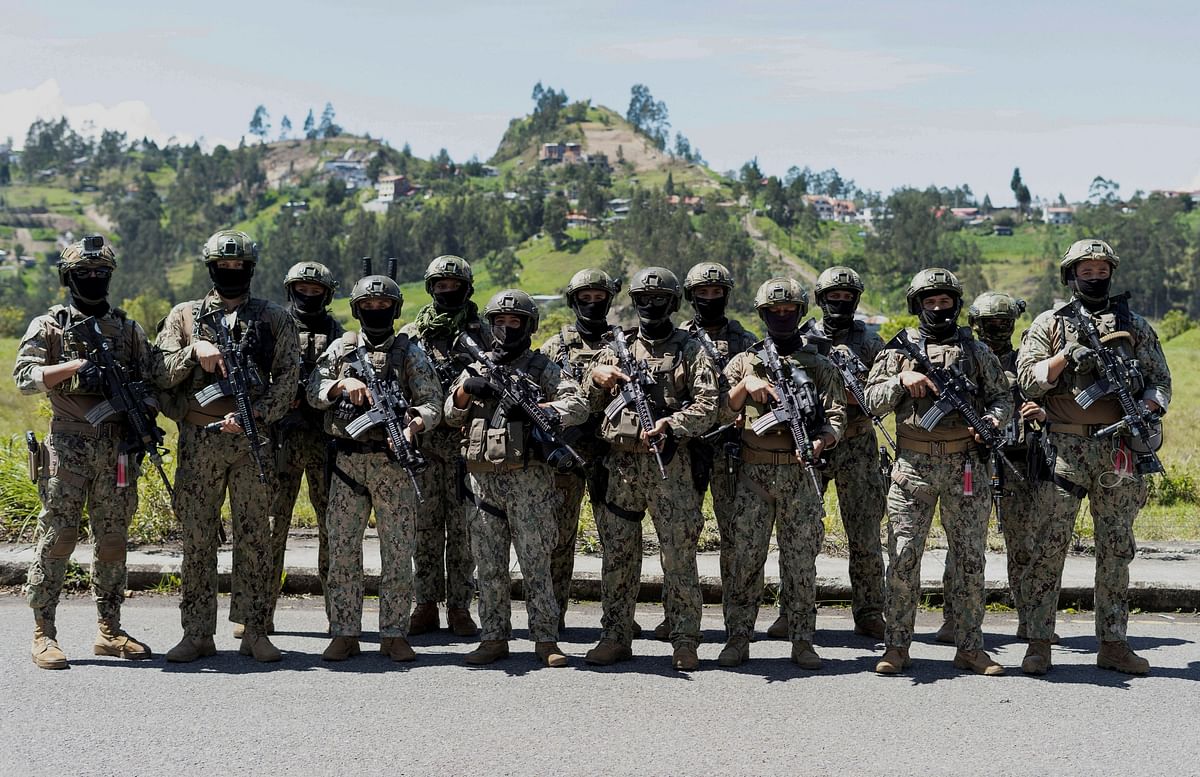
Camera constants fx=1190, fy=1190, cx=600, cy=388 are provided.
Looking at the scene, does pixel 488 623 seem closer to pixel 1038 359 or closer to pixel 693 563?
pixel 693 563

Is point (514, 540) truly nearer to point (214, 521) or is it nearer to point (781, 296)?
point (214, 521)

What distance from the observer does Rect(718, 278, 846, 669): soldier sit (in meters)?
7.52

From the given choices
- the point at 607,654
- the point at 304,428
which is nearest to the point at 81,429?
the point at 304,428

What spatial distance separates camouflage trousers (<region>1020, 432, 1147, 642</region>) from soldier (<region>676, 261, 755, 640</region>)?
1.97m

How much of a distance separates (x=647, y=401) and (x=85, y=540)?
5664mm

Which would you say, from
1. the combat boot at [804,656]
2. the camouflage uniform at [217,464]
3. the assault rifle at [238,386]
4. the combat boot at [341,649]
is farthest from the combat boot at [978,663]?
the assault rifle at [238,386]

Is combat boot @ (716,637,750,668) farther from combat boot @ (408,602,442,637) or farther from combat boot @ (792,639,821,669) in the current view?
combat boot @ (408,602,442,637)

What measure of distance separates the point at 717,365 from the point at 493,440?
1528mm

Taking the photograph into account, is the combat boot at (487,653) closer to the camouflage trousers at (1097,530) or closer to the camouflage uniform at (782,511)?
the camouflage uniform at (782,511)

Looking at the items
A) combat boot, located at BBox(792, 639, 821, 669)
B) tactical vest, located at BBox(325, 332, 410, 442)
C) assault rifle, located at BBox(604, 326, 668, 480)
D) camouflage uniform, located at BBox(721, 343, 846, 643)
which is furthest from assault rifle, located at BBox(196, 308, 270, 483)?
combat boot, located at BBox(792, 639, 821, 669)

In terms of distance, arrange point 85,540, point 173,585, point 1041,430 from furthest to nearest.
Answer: point 85,540 < point 173,585 < point 1041,430

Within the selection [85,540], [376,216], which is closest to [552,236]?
[376,216]

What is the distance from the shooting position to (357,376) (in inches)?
301

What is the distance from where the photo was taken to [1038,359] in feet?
25.1
